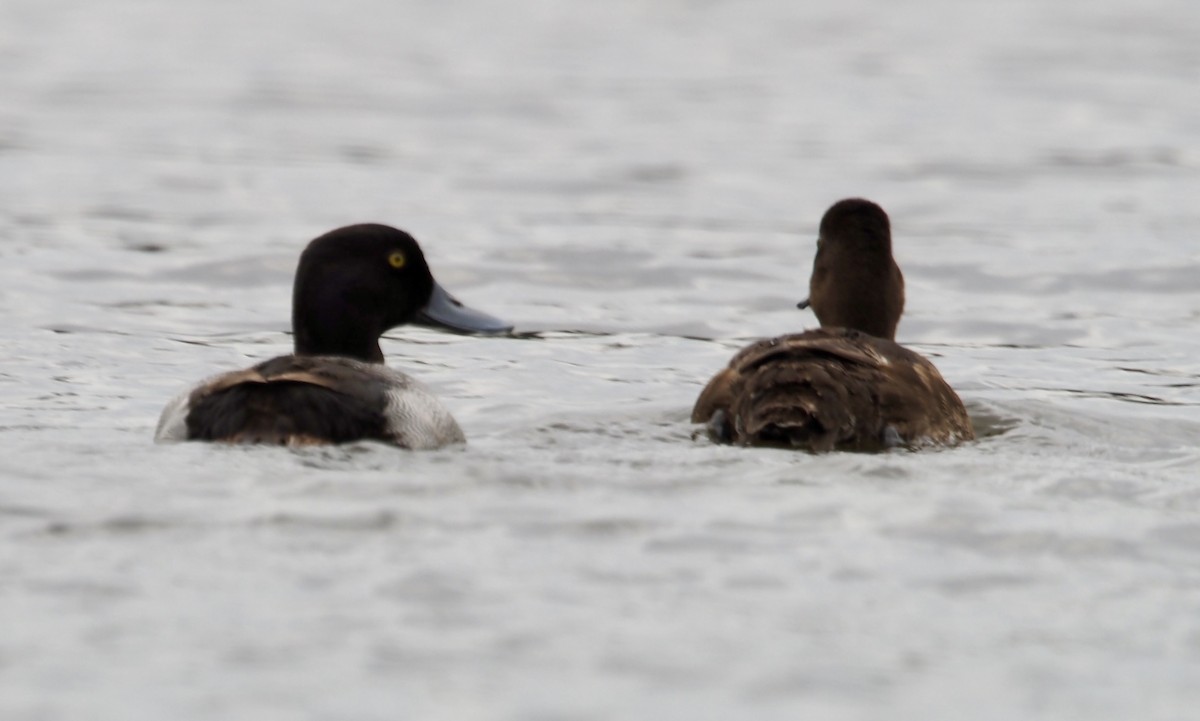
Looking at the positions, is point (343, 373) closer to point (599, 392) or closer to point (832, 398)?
point (832, 398)

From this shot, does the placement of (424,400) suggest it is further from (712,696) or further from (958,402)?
(712,696)

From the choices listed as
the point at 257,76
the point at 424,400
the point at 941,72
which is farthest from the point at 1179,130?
the point at 424,400

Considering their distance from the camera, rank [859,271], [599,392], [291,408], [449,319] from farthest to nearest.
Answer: [599,392]
[859,271]
[449,319]
[291,408]

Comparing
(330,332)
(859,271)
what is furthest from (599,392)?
(330,332)

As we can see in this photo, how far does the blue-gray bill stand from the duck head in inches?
8.2

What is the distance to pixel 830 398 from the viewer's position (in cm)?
818

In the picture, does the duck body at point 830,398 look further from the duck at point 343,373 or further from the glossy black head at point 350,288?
the glossy black head at point 350,288

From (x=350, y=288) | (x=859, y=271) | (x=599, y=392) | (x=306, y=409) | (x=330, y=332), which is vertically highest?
(x=859, y=271)

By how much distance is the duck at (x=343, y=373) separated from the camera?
755 centimetres

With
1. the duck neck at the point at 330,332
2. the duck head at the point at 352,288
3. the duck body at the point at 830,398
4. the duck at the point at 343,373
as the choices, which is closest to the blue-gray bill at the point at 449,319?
the duck at the point at 343,373

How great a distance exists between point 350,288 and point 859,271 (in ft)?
8.07

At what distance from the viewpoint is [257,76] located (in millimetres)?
25641

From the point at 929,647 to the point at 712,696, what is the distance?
28.7 inches

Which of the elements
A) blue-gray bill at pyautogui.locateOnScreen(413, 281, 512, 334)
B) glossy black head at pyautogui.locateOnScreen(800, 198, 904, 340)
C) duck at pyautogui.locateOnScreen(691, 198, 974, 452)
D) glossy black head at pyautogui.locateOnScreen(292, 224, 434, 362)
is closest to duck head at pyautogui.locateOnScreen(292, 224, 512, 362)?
glossy black head at pyautogui.locateOnScreen(292, 224, 434, 362)
